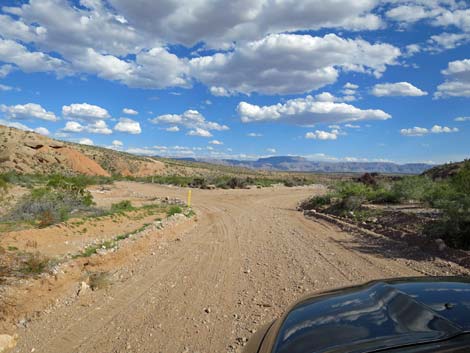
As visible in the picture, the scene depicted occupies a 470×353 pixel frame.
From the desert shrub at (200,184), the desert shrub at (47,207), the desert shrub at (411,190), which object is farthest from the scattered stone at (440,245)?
the desert shrub at (200,184)

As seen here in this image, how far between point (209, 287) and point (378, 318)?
5.56 m

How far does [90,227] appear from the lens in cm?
1334

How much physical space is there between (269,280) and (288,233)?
5.95 metres

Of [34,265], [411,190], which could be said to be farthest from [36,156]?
[34,265]

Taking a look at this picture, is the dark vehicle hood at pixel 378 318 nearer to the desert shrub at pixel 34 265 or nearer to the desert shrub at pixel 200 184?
the desert shrub at pixel 34 265

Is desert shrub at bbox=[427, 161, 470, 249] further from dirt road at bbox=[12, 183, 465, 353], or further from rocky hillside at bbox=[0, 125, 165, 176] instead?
rocky hillside at bbox=[0, 125, 165, 176]

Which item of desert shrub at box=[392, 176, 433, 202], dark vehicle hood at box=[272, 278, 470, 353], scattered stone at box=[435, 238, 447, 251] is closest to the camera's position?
dark vehicle hood at box=[272, 278, 470, 353]

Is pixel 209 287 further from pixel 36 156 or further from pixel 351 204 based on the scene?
pixel 36 156

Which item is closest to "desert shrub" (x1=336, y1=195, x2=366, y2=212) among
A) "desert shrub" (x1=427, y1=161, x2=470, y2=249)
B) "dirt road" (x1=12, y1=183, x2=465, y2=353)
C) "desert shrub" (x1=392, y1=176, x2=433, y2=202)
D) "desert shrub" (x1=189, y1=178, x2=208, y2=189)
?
"desert shrub" (x1=392, y1=176, x2=433, y2=202)

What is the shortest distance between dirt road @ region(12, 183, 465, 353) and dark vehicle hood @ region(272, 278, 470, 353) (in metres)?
2.71

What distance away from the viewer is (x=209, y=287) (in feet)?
25.6

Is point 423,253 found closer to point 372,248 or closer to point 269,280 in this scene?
point 372,248

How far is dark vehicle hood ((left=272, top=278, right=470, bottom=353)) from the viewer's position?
2.29 metres

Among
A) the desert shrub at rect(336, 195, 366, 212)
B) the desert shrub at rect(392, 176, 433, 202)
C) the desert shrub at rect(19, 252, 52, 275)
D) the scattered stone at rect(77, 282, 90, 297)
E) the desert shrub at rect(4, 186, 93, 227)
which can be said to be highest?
the desert shrub at rect(392, 176, 433, 202)
